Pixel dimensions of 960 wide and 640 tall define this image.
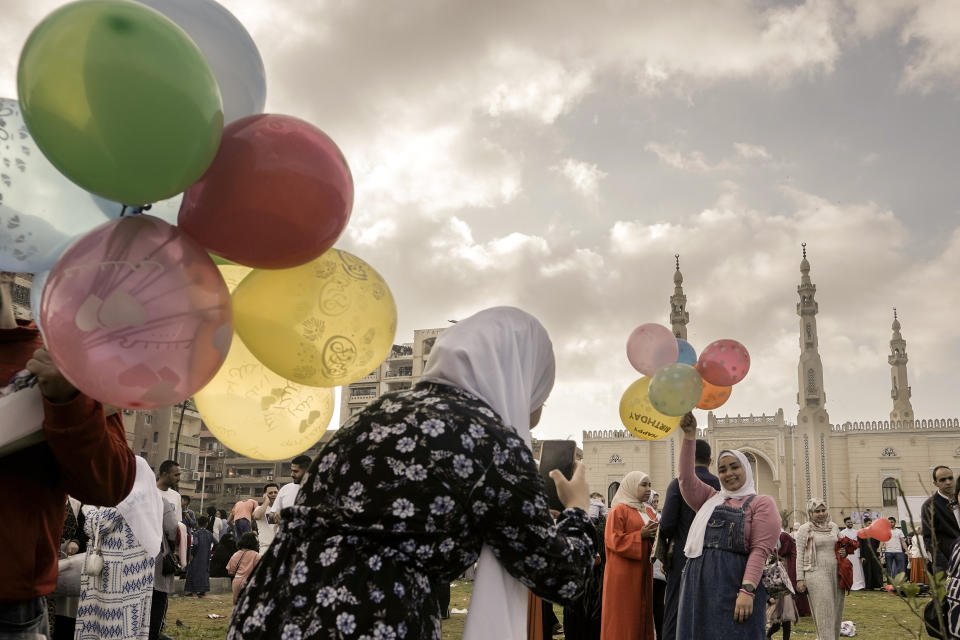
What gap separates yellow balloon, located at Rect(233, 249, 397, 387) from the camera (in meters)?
2.04

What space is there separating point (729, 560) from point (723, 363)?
112 centimetres

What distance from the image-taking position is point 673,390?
440 cm

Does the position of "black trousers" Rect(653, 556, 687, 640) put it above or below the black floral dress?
below

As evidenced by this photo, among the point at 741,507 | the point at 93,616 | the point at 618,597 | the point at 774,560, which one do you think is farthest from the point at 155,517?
the point at 774,560

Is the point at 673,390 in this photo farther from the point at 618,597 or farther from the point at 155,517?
the point at 155,517

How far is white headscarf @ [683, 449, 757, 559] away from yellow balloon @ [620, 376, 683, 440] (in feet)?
1.29

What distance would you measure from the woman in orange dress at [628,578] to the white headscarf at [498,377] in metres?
3.91

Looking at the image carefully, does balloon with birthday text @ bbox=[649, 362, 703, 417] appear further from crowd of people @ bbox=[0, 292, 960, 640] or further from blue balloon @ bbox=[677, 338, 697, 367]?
crowd of people @ bbox=[0, 292, 960, 640]

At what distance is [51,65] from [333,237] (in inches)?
26.4

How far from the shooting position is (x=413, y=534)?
167 centimetres

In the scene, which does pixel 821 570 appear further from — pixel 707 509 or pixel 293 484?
pixel 293 484

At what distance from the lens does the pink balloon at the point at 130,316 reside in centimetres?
157

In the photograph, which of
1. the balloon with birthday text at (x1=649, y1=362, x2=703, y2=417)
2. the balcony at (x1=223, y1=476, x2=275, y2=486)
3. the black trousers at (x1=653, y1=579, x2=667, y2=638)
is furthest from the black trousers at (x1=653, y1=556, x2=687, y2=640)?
the balcony at (x1=223, y1=476, x2=275, y2=486)

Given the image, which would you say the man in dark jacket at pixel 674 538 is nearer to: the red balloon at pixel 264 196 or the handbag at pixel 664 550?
the handbag at pixel 664 550
